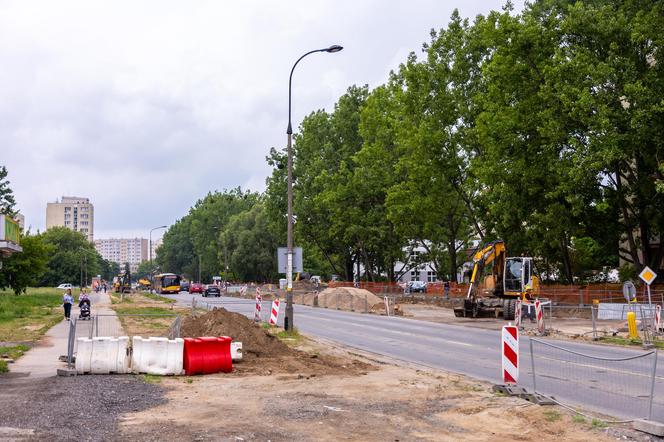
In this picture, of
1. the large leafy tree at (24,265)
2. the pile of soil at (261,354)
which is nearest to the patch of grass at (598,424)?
the pile of soil at (261,354)

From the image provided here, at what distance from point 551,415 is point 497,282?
98.3 feet

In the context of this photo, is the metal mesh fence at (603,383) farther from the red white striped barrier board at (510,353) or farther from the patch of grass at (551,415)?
the patch of grass at (551,415)

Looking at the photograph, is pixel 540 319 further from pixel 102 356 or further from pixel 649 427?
pixel 649 427

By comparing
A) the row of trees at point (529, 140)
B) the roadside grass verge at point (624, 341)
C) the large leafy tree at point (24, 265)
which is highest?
the row of trees at point (529, 140)

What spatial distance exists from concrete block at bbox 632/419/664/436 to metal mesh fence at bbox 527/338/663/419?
2.46ft

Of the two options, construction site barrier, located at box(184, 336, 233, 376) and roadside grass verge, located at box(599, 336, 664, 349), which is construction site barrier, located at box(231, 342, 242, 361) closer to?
construction site barrier, located at box(184, 336, 233, 376)

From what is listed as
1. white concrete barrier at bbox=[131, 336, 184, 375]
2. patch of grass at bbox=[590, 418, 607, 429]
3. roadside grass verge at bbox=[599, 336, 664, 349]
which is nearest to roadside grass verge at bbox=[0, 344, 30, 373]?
white concrete barrier at bbox=[131, 336, 184, 375]

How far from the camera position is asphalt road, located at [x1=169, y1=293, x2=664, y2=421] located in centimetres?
1162

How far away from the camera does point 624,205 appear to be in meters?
40.0

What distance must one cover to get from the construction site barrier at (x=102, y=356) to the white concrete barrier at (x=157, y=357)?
236mm

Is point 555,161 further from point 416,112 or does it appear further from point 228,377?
point 228,377

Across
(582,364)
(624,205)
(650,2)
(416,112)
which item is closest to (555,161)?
(624,205)

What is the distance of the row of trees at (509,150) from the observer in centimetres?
3628

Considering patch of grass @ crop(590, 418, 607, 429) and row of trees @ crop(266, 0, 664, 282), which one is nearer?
patch of grass @ crop(590, 418, 607, 429)
